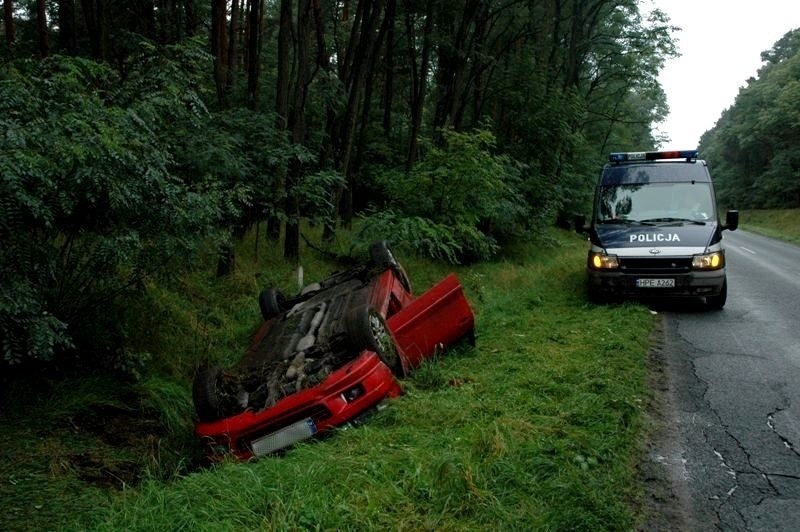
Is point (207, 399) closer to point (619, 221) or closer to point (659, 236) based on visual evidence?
point (659, 236)

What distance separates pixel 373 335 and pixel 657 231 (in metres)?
5.97

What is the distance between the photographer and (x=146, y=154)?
16.1 ft

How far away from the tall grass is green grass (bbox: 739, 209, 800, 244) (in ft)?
114

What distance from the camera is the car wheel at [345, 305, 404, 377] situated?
194 inches

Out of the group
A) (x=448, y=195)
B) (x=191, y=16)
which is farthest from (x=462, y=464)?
(x=191, y=16)

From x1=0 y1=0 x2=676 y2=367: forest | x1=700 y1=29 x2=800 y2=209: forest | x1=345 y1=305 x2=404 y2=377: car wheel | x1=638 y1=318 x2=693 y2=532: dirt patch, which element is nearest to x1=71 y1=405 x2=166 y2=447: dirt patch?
x1=0 y1=0 x2=676 y2=367: forest

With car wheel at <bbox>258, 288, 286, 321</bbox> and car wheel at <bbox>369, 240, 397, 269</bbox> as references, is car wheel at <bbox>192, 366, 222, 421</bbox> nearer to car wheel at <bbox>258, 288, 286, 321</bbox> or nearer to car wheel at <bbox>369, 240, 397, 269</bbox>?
car wheel at <bbox>258, 288, 286, 321</bbox>

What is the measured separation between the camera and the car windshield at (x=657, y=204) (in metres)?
9.49

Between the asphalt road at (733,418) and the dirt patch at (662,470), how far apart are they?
14 mm

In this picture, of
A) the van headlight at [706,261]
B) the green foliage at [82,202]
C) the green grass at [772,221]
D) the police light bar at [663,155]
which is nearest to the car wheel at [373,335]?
the green foliage at [82,202]

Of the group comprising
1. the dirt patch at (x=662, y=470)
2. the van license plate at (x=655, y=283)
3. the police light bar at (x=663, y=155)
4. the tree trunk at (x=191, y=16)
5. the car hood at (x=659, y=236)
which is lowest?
the dirt patch at (x=662, y=470)

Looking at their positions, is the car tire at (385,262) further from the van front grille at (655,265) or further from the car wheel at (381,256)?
the van front grille at (655,265)

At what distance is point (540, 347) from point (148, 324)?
14.4 ft

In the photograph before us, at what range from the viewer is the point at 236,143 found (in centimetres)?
818
